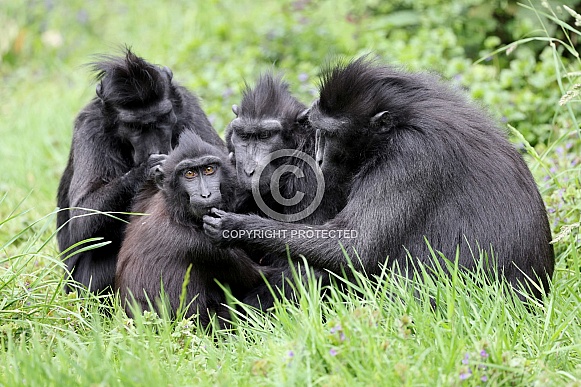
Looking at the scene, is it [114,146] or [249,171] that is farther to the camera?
[114,146]

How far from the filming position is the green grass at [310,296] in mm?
3232

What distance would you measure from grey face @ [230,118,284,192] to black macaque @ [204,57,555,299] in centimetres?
44

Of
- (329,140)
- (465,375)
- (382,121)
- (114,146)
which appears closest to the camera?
(465,375)

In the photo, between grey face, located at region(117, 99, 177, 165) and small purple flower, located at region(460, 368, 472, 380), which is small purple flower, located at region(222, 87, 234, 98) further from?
small purple flower, located at region(460, 368, 472, 380)

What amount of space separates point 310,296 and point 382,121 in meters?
1.22

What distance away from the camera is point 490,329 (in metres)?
3.61

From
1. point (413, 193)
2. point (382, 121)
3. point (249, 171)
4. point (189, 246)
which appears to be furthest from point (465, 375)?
point (249, 171)

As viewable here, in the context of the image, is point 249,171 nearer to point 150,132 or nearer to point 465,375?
point 150,132

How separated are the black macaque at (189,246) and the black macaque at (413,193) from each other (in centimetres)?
23

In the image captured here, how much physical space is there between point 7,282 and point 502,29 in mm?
6745

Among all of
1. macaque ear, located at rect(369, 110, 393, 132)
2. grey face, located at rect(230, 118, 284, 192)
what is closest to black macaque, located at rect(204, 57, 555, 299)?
macaque ear, located at rect(369, 110, 393, 132)

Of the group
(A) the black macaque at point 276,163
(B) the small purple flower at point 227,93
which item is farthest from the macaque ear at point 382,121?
(B) the small purple flower at point 227,93

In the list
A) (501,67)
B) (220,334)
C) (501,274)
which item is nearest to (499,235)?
(501,274)

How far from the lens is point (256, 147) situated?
Answer: 4879mm
